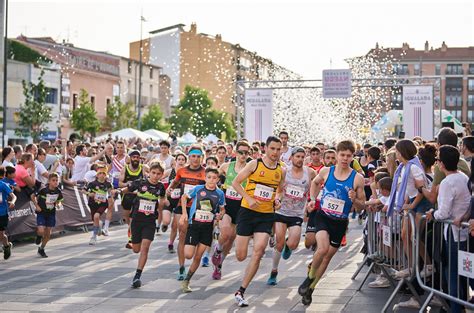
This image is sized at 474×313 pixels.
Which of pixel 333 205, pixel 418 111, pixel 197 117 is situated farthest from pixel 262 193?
pixel 197 117

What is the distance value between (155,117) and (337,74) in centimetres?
4634

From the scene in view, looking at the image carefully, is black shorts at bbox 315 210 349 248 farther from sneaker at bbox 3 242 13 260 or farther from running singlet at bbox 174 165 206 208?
sneaker at bbox 3 242 13 260

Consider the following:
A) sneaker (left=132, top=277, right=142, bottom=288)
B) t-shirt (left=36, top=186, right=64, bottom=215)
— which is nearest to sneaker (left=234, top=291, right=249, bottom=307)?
sneaker (left=132, top=277, right=142, bottom=288)

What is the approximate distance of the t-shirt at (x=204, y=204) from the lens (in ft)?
37.4

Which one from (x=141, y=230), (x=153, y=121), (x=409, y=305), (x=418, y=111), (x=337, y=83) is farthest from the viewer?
(x=153, y=121)

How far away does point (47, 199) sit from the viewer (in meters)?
15.3

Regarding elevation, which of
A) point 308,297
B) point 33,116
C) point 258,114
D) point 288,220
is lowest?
point 308,297

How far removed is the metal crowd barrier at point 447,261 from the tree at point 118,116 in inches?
2509

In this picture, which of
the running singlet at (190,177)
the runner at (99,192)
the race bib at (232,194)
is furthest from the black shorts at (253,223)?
the runner at (99,192)

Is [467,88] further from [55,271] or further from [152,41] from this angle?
[55,271]

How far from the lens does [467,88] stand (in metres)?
140

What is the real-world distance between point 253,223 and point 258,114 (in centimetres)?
2280

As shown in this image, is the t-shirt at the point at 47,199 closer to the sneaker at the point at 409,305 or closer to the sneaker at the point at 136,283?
the sneaker at the point at 136,283

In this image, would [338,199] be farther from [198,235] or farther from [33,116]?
[33,116]
